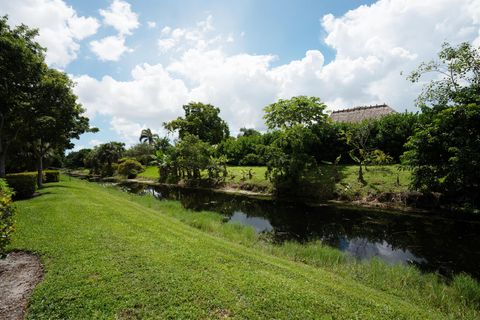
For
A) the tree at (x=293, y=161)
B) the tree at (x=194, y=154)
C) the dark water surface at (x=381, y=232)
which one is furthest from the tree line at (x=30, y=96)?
the tree at (x=293, y=161)

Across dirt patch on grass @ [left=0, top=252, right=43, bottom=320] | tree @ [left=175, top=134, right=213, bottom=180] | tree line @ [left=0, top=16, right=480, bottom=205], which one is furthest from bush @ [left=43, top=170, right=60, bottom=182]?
dirt patch on grass @ [left=0, top=252, right=43, bottom=320]

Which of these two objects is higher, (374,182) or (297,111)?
(297,111)

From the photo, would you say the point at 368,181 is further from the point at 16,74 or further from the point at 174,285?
the point at 16,74

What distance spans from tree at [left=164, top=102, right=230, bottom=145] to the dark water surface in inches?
1369

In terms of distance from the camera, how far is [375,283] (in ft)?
25.2

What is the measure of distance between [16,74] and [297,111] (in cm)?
2090

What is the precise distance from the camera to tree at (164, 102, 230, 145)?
5272 centimetres

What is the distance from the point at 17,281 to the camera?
5953 mm

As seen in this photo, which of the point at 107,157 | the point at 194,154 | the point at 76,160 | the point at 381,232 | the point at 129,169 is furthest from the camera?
the point at 76,160

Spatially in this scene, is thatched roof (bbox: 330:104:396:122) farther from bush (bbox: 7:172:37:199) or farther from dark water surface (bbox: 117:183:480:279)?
bush (bbox: 7:172:37:199)

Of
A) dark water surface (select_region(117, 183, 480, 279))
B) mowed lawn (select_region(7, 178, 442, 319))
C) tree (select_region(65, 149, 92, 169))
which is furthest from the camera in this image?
tree (select_region(65, 149, 92, 169))

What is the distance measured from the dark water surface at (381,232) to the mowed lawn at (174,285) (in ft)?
15.9

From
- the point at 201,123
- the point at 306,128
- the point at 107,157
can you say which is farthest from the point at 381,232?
the point at 107,157

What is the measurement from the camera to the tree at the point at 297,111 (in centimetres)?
2438
